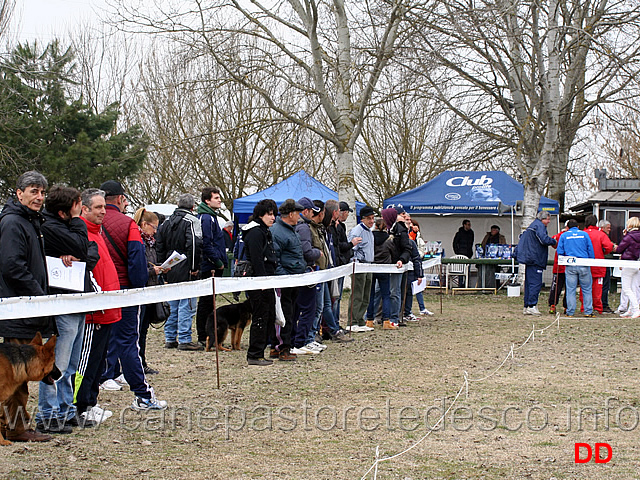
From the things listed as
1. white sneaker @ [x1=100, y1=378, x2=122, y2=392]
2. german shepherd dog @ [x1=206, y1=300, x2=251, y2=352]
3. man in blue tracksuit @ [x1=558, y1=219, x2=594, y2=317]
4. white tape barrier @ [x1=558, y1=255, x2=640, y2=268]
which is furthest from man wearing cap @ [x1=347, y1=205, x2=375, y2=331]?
white sneaker @ [x1=100, y1=378, x2=122, y2=392]

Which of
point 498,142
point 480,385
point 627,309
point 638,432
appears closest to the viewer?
point 638,432

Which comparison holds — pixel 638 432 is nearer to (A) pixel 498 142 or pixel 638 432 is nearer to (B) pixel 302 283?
(B) pixel 302 283

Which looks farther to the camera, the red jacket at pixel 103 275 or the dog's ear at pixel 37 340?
the red jacket at pixel 103 275

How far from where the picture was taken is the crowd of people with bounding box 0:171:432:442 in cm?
532

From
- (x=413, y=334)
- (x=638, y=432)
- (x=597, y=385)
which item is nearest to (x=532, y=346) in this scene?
(x=413, y=334)

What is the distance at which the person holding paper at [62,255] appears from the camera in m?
5.53

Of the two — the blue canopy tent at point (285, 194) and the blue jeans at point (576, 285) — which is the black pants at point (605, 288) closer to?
the blue jeans at point (576, 285)

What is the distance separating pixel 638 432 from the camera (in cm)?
572

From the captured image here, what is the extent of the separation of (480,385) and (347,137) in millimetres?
13190

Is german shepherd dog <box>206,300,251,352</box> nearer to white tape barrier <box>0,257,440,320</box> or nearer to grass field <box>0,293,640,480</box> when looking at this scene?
→ grass field <box>0,293,640,480</box>

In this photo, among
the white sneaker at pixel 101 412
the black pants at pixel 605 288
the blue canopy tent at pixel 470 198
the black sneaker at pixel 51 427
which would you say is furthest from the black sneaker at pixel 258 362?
the blue canopy tent at pixel 470 198

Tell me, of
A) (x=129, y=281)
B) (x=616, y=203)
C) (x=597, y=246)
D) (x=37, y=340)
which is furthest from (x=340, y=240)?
(x=616, y=203)

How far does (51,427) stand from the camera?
5582mm

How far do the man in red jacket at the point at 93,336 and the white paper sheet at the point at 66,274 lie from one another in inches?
13.5
